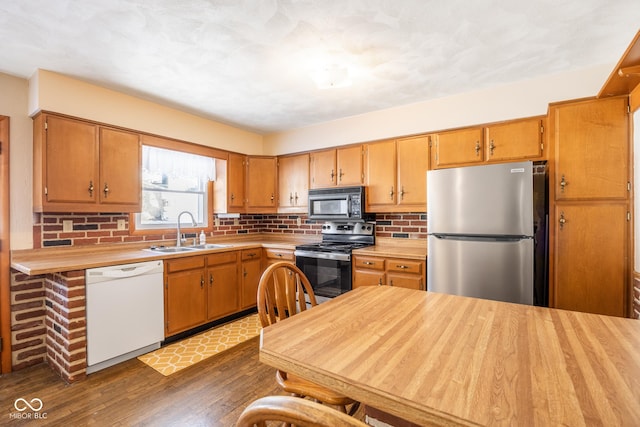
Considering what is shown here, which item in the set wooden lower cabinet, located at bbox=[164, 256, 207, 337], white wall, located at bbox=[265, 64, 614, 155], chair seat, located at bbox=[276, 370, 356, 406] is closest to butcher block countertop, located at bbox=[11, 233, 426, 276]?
wooden lower cabinet, located at bbox=[164, 256, 207, 337]

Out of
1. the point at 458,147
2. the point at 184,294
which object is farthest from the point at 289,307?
the point at 458,147

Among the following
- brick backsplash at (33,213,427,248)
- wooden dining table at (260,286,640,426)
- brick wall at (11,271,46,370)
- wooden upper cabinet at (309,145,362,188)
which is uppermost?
wooden upper cabinet at (309,145,362,188)

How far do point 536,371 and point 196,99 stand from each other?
10.6 ft

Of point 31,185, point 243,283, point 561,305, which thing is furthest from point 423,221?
point 31,185

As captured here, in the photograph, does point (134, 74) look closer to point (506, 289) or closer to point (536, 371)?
point (536, 371)

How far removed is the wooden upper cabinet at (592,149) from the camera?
203cm

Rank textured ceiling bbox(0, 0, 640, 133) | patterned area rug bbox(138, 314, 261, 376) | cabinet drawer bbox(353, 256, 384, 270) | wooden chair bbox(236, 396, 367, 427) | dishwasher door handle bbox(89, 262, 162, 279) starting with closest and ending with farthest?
wooden chair bbox(236, 396, 367, 427) < textured ceiling bbox(0, 0, 640, 133) < dishwasher door handle bbox(89, 262, 162, 279) < patterned area rug bbox(138, 314, 261, 376) < cabinet drawer bbox(353, 256, 384, 270)

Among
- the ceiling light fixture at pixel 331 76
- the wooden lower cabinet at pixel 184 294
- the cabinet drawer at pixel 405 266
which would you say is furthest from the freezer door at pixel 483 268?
the wooden lower cabinet at pixel 184 294

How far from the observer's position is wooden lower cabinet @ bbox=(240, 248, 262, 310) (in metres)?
3.49

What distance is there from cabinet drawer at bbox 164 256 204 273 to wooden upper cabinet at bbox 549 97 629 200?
10.4 ft

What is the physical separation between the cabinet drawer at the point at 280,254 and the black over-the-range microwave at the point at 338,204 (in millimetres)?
543

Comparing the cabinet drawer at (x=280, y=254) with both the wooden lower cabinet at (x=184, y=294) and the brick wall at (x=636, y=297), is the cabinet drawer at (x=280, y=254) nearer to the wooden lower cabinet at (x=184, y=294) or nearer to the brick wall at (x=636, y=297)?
the wooden lower cabinet at (x=184, y=294)

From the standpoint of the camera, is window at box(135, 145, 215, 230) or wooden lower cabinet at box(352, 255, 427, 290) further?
window at box(135, 145, 215, 230)

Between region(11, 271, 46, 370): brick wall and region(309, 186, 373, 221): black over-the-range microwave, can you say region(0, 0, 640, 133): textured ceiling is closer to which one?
region(309, 186, 373, 221): black over-the-range microwave
